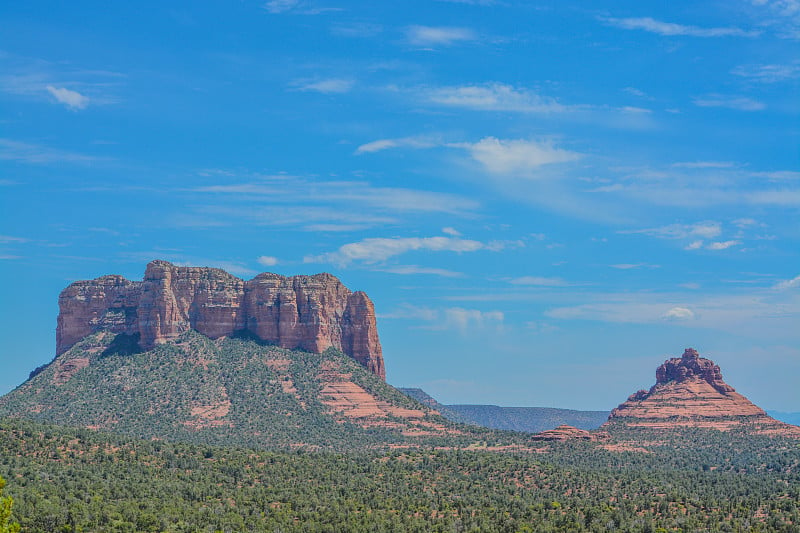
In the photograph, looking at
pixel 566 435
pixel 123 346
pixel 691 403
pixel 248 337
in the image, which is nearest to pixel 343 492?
pixel 566 435

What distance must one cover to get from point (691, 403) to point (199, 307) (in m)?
94.6

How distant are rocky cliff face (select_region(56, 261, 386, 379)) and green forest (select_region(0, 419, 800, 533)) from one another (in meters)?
62.3

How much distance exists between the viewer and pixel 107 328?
177m

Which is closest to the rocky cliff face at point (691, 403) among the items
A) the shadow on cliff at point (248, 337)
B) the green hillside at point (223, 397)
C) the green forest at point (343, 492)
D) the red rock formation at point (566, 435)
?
the red rock formation at point (566, 435)

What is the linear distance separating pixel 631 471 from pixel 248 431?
60.7 meters

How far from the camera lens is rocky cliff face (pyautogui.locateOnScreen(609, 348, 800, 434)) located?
174 metres

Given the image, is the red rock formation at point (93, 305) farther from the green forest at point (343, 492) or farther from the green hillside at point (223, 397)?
the green forest at point (343, 492)

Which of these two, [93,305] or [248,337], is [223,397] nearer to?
[248,337]

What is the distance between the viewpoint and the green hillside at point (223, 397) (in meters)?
149

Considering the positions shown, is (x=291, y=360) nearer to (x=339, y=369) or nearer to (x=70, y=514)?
(x=339, y=369)

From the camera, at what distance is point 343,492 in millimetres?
96000

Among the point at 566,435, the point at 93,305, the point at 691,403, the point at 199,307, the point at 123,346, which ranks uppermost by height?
the point at 93,305

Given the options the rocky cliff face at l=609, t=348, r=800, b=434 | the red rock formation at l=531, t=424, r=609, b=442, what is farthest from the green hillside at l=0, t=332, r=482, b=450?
the rocky cliff face at l=609, t=348, r=800, b=434

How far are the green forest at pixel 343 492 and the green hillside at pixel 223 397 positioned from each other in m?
32.9
